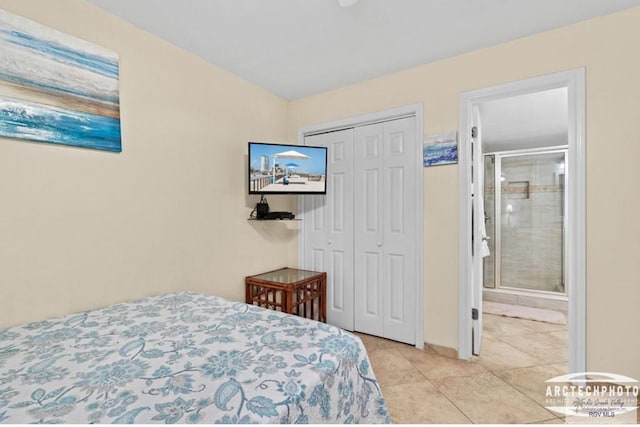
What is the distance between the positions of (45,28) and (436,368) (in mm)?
3263

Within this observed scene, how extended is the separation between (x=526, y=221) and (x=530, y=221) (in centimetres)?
5

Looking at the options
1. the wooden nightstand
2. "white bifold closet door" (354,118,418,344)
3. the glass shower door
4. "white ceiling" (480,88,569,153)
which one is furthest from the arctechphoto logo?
the glass shower door

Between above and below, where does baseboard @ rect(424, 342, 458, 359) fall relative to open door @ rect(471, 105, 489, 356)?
below

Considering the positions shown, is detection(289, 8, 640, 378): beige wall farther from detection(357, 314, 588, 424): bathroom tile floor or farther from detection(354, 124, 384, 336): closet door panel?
detection(354, 124, 384, 336): closet door panel

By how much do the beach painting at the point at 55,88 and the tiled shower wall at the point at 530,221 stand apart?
465cm

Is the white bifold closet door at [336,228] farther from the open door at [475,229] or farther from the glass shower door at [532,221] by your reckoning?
the glass shower door at [532,221]

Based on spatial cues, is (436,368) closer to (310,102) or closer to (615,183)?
(615,183)

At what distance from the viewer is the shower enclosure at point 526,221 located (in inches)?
160

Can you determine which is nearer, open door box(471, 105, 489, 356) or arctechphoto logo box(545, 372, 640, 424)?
arctechphoto logo box(545, 372, 640, 424)

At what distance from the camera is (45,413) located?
84 cm

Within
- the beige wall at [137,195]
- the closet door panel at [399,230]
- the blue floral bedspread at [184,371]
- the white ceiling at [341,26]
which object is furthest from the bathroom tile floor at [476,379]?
the white ceiling at [341,26]

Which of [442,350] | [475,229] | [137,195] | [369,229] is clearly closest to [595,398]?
[442,350]

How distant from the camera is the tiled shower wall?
13.4 ft

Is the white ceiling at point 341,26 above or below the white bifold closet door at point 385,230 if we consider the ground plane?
above
